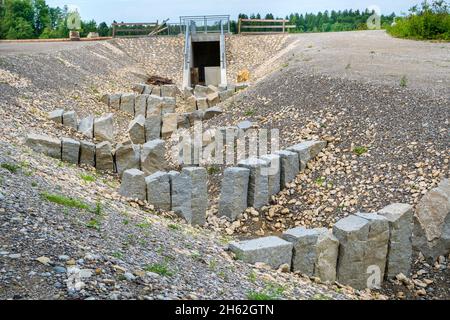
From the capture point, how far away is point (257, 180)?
10.8 m

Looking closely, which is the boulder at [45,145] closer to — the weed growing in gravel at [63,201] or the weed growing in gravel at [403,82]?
the weed growing in gravel at [63,201]

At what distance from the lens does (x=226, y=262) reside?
7207 millimetres

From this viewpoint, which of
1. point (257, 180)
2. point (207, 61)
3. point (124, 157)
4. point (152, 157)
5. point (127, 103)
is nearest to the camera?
point (257, 180)

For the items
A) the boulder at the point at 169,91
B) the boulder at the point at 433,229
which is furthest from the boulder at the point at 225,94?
the boulder at the point at 433,229

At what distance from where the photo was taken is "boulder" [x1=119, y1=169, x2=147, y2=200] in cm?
994

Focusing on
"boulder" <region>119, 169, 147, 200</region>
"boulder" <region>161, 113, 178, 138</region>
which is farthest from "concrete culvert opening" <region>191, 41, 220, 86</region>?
"boulder" <region>119, 169, 147, 200</region>

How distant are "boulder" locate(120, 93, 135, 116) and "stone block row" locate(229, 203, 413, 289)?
13144 millimetres

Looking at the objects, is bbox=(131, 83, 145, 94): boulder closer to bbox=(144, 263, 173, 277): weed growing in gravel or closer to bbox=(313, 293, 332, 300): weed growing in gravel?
bbox=(313, 293, 332, 300): weed growing in gravel

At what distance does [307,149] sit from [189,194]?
10.7 feet

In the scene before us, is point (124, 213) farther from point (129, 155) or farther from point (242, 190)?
point (129, 155)

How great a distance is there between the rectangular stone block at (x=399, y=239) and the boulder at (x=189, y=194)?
3.54 metres

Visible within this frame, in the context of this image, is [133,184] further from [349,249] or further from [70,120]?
[70,120]

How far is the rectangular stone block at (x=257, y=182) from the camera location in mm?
10773

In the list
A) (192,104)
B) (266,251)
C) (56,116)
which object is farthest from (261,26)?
(266,251)
